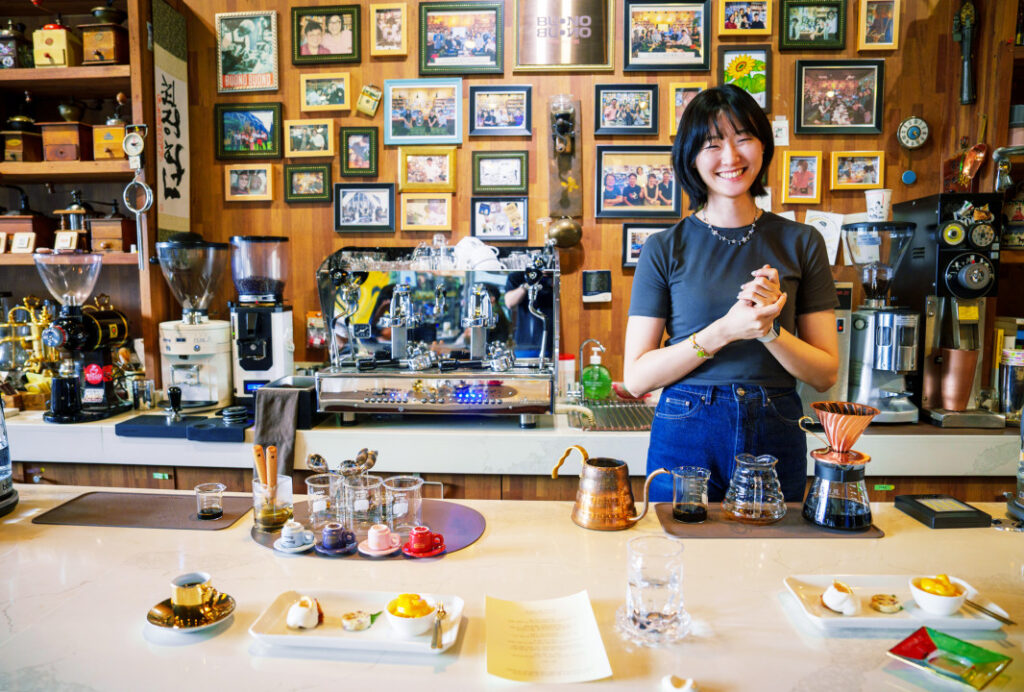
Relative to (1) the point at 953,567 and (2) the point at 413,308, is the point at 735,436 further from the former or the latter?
(2) the point at 413,308

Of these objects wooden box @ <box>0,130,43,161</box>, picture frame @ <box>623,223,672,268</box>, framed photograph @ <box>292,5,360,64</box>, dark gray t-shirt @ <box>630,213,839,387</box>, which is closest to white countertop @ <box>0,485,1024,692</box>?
dark gray t-shirt @ <box>630,213,839,387</box>

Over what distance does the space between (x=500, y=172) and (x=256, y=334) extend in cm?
128

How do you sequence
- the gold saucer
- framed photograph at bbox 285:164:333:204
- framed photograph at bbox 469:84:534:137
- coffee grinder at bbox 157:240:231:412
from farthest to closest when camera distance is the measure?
framed photograph at bbox 285:164:333:204
framed photograph at bbox 469:84:534:137
coffee grinder at bbox 157:240:231:412
the gold saucer

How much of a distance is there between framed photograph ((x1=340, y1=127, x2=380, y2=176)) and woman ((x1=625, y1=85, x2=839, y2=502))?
1795 mm

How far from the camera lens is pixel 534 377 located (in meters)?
2.56

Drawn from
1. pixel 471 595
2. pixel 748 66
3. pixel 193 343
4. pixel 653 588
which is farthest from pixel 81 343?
pixel 748 66

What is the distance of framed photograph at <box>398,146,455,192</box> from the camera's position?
3148 mm

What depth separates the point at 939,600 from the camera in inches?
43.2

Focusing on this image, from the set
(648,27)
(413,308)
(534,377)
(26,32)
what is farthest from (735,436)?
(26,32)

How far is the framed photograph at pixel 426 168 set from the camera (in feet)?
10.3

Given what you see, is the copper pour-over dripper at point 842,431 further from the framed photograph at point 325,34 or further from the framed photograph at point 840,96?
the framed photograph at point 325,34

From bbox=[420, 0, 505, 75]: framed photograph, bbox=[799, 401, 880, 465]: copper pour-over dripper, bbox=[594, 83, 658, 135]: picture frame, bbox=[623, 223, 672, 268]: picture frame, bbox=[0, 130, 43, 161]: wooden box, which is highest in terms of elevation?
bbox=[420, 0, 505, 75]: framed photograph

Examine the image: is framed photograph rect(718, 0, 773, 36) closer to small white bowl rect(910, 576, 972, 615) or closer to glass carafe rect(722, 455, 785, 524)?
glass carafe rect(722, 455, 785, 524)

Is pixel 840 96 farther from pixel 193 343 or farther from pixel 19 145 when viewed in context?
pixel 19 145
